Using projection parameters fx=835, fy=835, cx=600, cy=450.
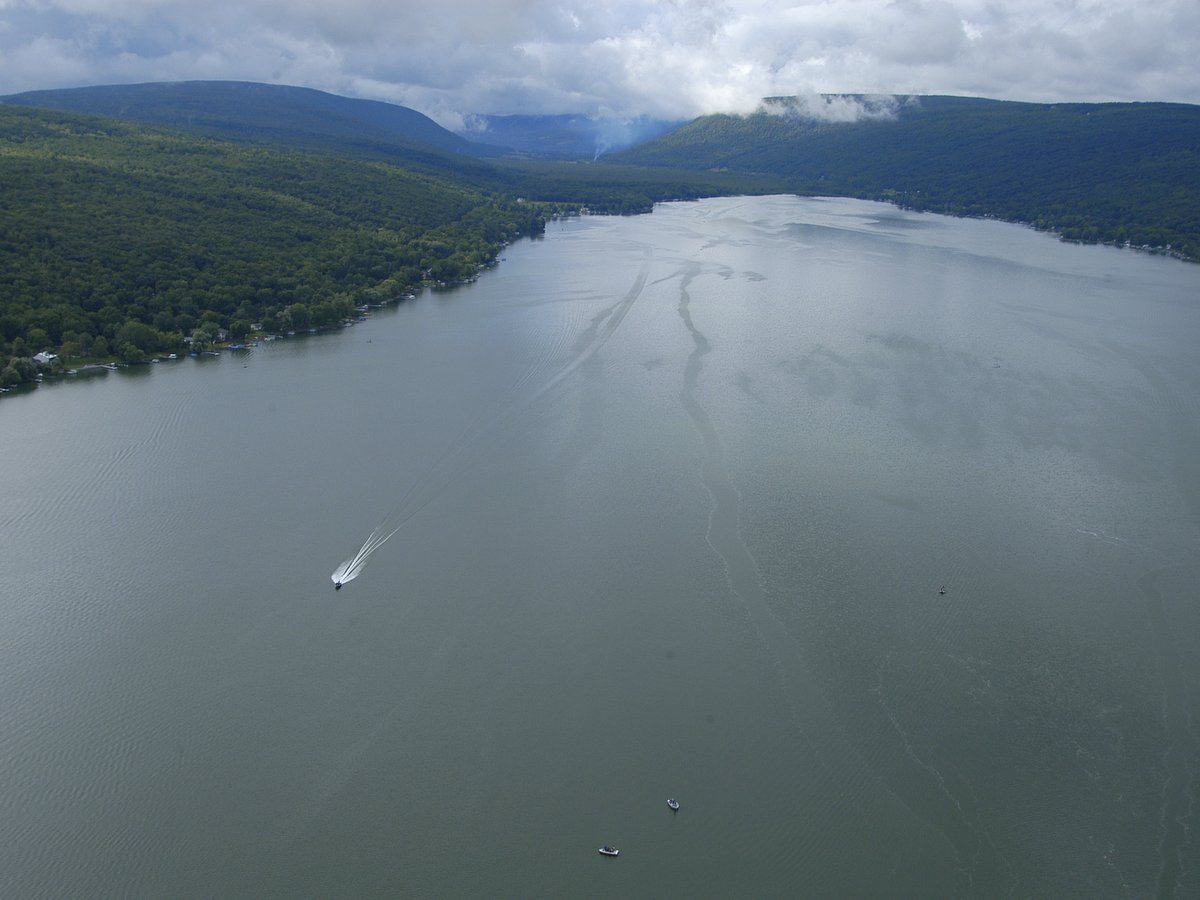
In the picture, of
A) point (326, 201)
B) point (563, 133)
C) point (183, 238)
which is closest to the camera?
point (183, 238)

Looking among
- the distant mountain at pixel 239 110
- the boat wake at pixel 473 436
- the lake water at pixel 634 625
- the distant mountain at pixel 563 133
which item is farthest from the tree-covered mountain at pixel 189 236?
the distant mountain at pixel 563 133

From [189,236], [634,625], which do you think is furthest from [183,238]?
[634,625]

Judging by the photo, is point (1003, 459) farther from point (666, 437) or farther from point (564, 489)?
point (564, 489)

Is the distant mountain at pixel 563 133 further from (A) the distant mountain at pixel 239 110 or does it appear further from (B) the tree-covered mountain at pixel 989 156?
(A) the distant mountain at pixel 239 110

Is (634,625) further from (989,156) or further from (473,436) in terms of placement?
(989,156)

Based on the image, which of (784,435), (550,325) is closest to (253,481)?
(784,435)

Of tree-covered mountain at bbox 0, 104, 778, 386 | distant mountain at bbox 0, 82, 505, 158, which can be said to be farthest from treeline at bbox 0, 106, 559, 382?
distant mountain at bbox 0, 82, 505, 158

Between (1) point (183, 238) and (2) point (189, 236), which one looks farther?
(2) point (189, 236)
